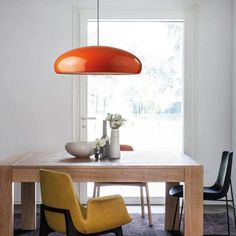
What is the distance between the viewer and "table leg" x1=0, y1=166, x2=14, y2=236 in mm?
3756

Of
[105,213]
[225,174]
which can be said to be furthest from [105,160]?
[225,174]

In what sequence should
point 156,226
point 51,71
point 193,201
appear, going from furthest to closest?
point 51,71
point 156,226
point 193,201

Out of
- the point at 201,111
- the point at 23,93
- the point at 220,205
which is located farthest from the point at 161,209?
the point at 23,93

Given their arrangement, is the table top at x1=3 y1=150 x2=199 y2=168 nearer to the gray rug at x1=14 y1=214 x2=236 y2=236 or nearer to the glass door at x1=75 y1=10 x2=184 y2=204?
the gray rug at x1=14 y1=214 x2=236 y2=236

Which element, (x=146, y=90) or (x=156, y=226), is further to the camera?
(x=146, y=90)

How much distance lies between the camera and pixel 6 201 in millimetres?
3775

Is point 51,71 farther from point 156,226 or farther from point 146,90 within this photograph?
point 156,226

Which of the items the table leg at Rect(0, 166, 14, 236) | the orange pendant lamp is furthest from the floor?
the orange pendant lamp

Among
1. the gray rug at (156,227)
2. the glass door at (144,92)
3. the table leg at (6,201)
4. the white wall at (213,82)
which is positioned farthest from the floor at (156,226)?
the table leg at (6,201)

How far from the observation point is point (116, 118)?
13.6ft

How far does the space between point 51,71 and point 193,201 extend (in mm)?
2690

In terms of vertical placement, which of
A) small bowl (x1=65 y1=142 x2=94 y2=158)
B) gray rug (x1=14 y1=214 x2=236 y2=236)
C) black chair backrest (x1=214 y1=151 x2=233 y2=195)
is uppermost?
small bowl (x1=65 y1=142 x2=94 y2=158)

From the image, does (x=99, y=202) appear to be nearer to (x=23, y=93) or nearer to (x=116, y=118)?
(x=116, y=118)

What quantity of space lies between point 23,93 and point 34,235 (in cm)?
183
